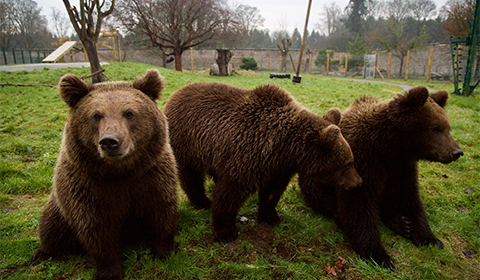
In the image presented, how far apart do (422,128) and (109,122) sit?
338cm

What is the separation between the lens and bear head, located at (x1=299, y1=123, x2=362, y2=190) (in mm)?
3146

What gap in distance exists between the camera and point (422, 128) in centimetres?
334

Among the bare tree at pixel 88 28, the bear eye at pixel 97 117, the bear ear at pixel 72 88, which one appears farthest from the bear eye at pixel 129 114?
the bare tree at pixel 88 28

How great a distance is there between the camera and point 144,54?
128 feet

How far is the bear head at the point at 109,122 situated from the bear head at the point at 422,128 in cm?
279

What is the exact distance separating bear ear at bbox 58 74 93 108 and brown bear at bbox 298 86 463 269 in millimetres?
2710

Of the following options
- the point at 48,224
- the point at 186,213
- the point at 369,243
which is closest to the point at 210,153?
the point at 186,213

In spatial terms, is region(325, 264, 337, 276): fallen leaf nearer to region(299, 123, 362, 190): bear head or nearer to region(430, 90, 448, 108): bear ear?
region(299, 123, 362, 190): bear head

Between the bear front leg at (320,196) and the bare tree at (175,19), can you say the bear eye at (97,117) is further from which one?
the bare tree at (175,19)

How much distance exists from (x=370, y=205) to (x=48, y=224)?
12.0 feet

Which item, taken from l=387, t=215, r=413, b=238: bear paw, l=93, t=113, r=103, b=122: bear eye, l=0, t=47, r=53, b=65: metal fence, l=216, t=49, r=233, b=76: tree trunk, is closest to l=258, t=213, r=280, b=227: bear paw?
l=387, t=215, r=413, b=238: bear paw

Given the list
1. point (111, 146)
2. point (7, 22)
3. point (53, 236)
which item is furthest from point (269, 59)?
point (111, 146)

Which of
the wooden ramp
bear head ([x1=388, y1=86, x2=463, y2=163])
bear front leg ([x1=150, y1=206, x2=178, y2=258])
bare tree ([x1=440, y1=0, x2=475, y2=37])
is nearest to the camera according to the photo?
bear front leg ([x1=150, y1=206, x2=178, y2=258])

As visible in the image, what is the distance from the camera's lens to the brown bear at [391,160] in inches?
131
